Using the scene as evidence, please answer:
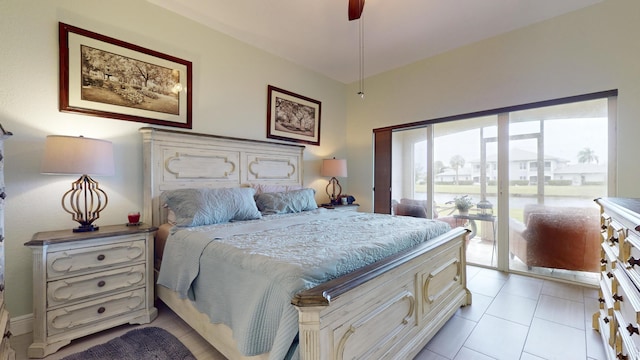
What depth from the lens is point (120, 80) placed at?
233cm

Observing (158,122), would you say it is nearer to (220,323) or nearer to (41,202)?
(41,202)

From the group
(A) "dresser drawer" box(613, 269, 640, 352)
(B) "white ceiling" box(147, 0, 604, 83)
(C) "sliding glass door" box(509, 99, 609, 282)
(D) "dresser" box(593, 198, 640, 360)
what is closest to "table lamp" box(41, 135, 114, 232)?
(B) "white ceiling" box(147, 0, 604, 83)

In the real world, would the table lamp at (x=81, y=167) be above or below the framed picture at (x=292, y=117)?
below

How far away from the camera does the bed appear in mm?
1030

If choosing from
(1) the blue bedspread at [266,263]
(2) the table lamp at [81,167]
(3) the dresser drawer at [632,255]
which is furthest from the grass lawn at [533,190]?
(2) the table lamp at [81,167]

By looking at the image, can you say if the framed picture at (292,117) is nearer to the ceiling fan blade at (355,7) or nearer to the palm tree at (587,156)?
the ceiling fan blade at (355,7)

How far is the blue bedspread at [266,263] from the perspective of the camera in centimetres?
110

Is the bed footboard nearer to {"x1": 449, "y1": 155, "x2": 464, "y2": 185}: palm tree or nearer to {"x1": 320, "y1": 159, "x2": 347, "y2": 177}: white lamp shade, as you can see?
{"x1": 449, "y1": 155, "x2": 464, "y2": 185}: palm tree

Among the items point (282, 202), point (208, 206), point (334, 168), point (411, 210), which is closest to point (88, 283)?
point (208, 206)

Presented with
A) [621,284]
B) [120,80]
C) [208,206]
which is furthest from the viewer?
[120,80]

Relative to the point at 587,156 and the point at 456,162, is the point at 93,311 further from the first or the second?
the point at 587,156

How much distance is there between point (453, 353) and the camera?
1.67 metres

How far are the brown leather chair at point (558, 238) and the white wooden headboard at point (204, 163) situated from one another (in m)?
2.93

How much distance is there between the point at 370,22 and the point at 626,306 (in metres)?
2.97
